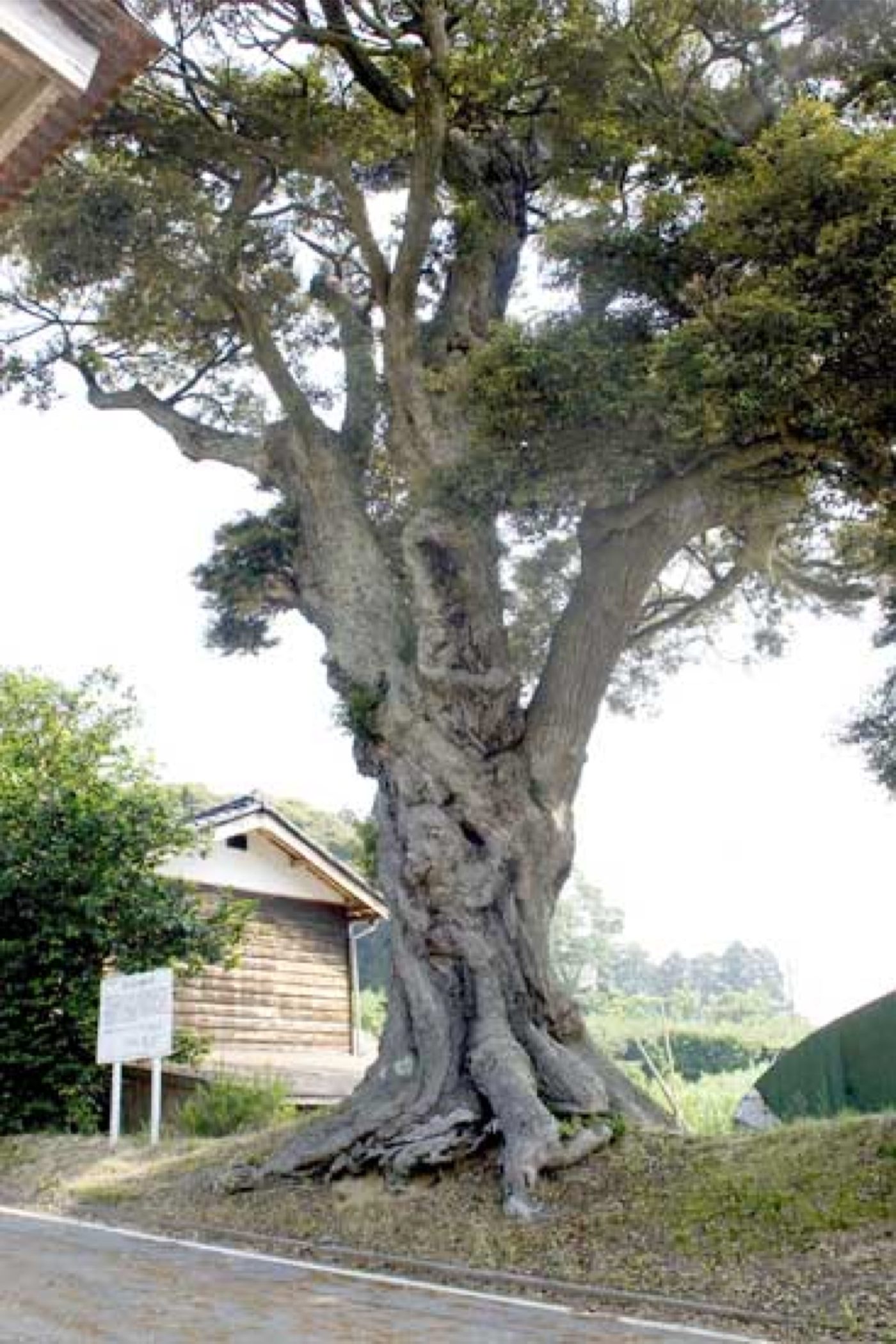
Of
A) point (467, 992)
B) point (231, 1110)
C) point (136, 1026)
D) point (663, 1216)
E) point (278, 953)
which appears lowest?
point (663, 1216)

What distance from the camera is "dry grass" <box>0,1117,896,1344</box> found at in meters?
6.15

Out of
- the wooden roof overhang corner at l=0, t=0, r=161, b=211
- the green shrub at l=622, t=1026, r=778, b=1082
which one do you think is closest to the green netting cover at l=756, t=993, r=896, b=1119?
the wooden roof overhang corner at l=0, t=0, r=161, b=211

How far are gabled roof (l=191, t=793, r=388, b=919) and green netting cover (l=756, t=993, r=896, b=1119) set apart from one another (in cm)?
605

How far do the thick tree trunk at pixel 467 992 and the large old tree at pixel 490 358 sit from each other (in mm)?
27

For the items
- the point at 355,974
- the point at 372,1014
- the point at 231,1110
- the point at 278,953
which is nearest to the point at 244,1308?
the point at 231,1110

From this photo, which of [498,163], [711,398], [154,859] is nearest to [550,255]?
[498,163]

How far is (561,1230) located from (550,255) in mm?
7552

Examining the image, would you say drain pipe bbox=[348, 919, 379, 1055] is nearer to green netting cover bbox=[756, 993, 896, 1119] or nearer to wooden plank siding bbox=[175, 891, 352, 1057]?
wooden plank siding bbox=[175, 891, 352, 1057]

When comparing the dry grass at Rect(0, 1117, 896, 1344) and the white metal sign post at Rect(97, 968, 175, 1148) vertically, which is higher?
the white metal sign post at Rect(97, 968, 175, 1148)

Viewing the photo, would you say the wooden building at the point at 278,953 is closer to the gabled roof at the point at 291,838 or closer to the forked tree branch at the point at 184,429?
the gabled roof at the point at 291,838

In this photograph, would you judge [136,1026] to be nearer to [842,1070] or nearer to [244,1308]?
[244,1308]

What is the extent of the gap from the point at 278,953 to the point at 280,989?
0.53 m

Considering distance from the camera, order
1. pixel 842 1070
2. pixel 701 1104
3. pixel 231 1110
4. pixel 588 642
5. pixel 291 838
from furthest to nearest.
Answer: pixel 291 838
pixel 701 1104
pixel 231 1110
pixel 842 1070
pixel 588 642

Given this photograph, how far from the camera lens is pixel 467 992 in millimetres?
9641
